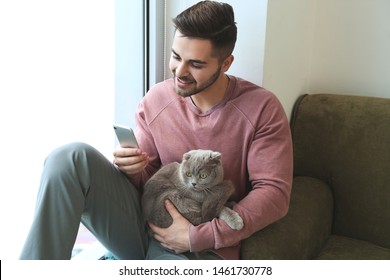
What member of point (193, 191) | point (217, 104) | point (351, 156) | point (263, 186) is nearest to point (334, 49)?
point (351, 156)

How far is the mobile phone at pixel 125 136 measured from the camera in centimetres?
108

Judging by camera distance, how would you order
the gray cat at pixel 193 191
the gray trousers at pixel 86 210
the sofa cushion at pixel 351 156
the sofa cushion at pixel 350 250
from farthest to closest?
the sofa cushion at pixel 351 156
the sofa cushion at pixel 350 250
the gray cat at pixel 193 191
the gray trousers at pixel 86 210

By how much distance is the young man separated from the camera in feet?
3.29

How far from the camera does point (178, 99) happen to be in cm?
126

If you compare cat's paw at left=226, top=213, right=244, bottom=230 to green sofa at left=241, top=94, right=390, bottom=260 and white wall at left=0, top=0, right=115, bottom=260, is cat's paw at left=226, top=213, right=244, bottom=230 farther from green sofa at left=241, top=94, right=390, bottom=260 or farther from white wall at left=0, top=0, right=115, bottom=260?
white wall at left=0, top=0, right=115, bottom=260

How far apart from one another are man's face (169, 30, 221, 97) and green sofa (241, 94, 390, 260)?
1.65 ft

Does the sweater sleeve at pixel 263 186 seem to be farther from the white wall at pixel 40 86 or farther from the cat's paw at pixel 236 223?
the white wall at pixel 40 86

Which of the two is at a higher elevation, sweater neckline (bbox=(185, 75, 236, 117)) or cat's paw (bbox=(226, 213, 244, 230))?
sweater neckline (bbox=(185, 75, 236, 117))

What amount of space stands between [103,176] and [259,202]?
416 mm

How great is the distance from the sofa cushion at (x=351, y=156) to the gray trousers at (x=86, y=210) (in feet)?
2.15

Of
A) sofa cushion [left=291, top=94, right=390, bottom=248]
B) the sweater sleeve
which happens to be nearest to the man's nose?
the sweater sleeve

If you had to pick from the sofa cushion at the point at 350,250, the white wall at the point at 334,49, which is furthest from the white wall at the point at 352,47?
the sofa cushion at the point at 350,250

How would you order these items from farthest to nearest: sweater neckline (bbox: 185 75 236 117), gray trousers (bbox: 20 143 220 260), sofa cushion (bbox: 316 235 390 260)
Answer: sofa cushion (bbox: 316 235 390 260) < sweater neckline (bbox: 185 75 236 117) < gray trousers (bbox: 20 143 220 260)
